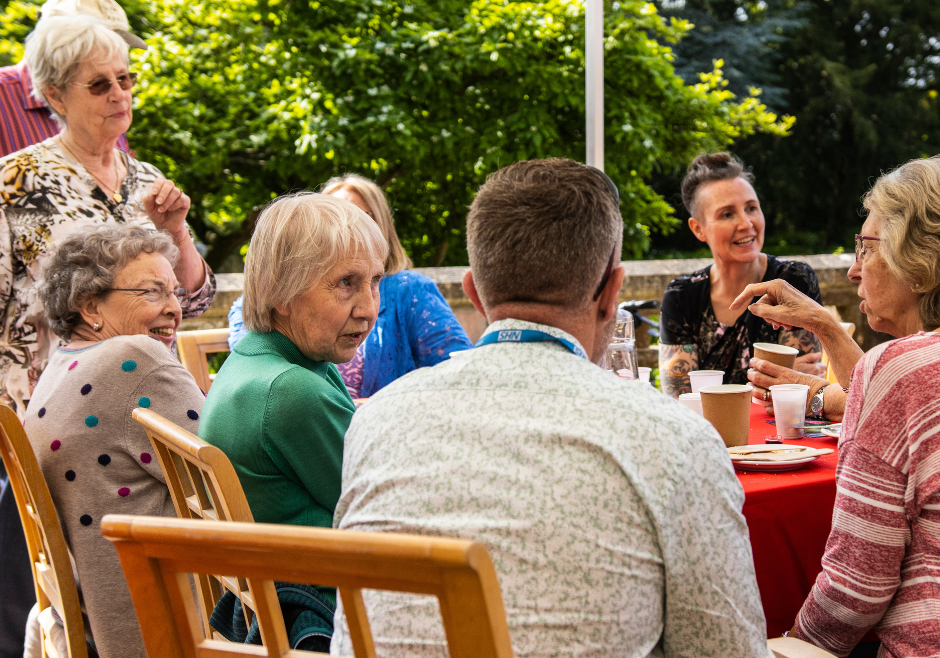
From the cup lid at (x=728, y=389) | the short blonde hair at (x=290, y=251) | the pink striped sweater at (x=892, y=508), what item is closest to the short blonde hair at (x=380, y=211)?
the short blonde hair at (x=290, y=251)

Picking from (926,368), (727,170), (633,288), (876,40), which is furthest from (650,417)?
(876,40)

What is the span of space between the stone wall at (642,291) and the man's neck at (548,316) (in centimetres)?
300

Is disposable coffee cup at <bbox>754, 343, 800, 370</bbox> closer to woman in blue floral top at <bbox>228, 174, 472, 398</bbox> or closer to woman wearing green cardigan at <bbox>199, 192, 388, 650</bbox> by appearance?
woman in blue floral top at <bbox>228, 174, 472, 398</bbox>

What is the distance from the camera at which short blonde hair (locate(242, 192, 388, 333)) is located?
1.62 metres

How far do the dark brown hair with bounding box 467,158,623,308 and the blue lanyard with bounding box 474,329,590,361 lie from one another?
59 millimetres

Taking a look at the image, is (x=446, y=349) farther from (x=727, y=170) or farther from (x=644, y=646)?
(x=644, y=646)

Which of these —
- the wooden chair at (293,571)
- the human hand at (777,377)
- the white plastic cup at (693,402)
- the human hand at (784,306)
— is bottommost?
the human hand at (777,377)

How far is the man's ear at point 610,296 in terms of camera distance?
110 cm

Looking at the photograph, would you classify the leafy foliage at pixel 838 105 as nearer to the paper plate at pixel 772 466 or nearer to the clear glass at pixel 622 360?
the clear glass at pixel 622 360

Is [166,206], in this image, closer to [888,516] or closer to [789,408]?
[789,408]

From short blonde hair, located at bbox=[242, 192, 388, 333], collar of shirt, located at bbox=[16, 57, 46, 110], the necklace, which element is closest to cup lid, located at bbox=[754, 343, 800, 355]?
short blonde hair, located at bbox=[242, 192, 388, 333]

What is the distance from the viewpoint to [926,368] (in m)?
1.20

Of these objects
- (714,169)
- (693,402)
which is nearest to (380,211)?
(714,169)

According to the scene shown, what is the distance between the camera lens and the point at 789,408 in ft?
6.24
